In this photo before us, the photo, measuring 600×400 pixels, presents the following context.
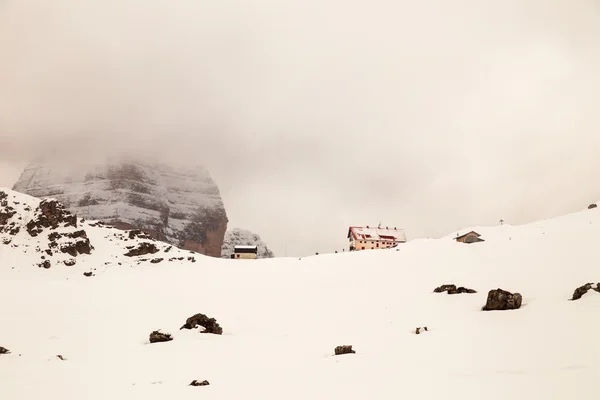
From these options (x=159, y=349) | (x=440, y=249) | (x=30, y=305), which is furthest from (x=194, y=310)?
(x=440, y=249)

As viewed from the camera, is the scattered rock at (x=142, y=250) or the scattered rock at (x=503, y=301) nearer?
the scattered rock at (x=503, y=301)

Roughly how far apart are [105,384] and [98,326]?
1111cm

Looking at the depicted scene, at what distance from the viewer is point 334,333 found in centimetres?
1382

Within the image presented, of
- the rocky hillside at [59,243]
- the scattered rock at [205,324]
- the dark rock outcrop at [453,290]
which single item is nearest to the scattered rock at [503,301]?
the dark rock outcrop at [453,290]

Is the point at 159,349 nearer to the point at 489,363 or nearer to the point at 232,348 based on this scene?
the point at 232,348

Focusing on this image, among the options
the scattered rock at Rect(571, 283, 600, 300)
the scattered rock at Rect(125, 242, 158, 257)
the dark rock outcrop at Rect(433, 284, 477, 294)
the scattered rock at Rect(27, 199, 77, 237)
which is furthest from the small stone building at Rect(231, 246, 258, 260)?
the scattered rock at Rect(571, 283, 600, 300)

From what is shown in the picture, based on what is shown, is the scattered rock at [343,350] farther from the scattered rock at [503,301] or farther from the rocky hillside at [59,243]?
the rocky hillside at [59,243]

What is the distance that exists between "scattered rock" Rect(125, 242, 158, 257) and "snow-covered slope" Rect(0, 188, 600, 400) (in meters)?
18.2

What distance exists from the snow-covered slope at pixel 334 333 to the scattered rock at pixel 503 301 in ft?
2.06

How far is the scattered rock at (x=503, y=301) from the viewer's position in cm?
1281

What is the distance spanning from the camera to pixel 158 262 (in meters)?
48.8

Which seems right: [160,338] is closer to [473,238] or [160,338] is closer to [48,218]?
[473,238]

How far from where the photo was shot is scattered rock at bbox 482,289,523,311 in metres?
12.8

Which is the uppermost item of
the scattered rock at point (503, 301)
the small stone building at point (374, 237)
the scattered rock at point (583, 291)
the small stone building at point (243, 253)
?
the small stone building at point (374, 237)
